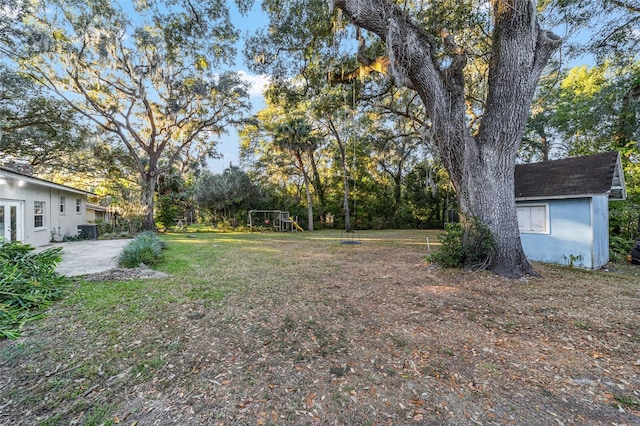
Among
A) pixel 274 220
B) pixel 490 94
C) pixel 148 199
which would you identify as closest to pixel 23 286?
pixel 490 94

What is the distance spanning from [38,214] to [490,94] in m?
15.9

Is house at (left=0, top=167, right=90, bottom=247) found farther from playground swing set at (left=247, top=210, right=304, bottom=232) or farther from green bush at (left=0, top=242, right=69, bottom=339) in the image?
playground swing set at (left=247, top=210, right=304, bottom=232)

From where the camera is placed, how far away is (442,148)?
5645 mm

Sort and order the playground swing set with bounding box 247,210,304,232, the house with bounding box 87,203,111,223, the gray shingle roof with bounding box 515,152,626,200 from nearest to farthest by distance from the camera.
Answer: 1. the gray shingle roof with bounding box 515,152,626,200
2. the house with bounding box 87,203,111,223
3. the playground swing set with bounding box 247,210,304,232

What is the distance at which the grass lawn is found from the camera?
1.84 metres

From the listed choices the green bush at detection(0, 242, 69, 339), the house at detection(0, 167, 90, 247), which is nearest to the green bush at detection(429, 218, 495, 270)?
the green bush at detection(0, 242, 69, 339)

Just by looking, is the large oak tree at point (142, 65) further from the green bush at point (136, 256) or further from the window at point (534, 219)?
the window at point (534, 219)

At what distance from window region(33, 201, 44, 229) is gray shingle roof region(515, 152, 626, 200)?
17042 millimetres

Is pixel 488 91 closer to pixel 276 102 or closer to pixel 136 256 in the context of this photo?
pixel 276 102

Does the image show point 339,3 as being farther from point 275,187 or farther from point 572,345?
point 275,187

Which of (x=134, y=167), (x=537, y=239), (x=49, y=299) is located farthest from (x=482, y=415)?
(x=134, y=167)

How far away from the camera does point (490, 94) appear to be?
5.37m

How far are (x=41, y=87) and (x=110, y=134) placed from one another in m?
4.06

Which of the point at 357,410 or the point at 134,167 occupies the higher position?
the point at 134,167
